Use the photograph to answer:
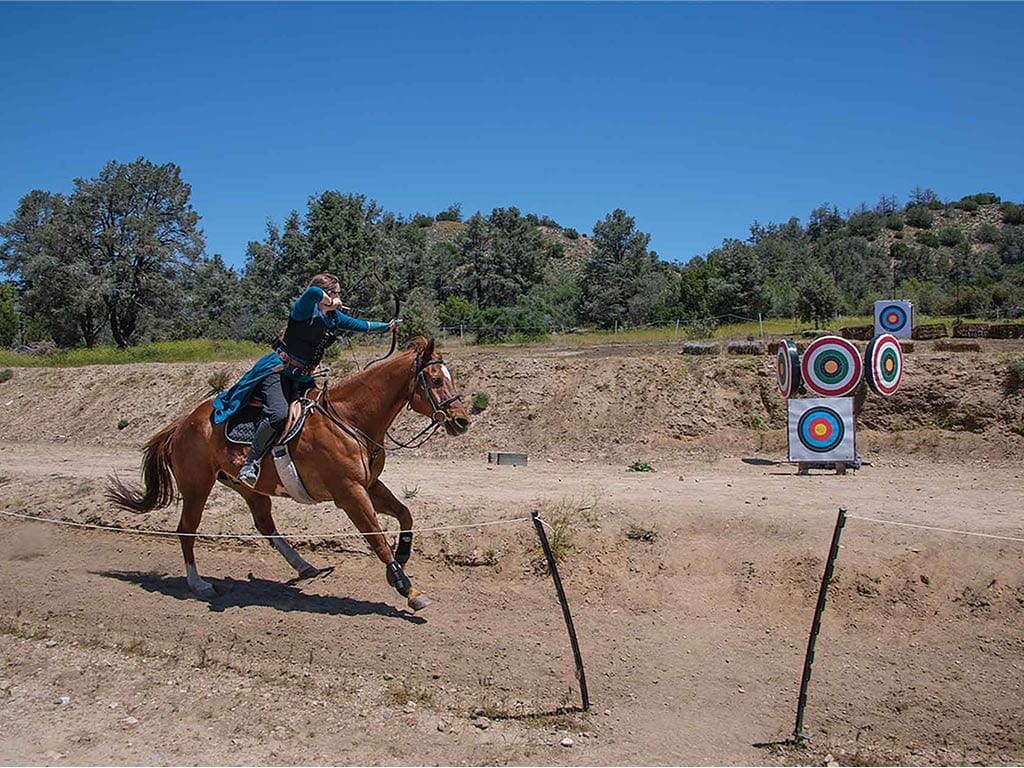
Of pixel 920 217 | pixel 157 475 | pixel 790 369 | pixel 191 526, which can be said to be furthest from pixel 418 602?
pixel 920 217

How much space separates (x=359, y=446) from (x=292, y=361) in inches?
51.7

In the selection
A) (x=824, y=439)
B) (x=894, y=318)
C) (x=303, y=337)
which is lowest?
(x=824, y=439)

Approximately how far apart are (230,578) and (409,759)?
5260mm

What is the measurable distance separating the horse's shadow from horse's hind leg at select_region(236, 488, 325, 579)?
24cm

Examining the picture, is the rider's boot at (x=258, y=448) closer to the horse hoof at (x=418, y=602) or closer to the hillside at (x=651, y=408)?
the horse hoof at (x=418, y=602)

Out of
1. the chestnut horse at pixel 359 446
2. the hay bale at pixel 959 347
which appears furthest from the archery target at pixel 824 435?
the chestnut horse at pixel 359 446

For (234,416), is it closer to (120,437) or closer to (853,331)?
(120,437)

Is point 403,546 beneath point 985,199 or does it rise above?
beneath

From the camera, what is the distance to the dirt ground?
20.4 feet

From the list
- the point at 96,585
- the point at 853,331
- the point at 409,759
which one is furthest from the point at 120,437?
the point at 853,331

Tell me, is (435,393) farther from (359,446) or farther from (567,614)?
(567,614)

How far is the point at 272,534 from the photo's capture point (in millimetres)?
10273

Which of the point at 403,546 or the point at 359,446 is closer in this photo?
the point at 359,446

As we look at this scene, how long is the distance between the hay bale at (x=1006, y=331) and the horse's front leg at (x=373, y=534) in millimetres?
22148
